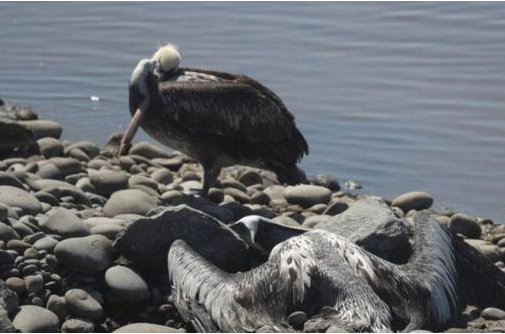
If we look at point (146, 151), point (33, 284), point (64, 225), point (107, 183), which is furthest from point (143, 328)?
point (146, 151)

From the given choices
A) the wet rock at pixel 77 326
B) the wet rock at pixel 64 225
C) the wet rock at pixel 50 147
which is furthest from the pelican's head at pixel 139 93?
the wet rock at pixel 77 326

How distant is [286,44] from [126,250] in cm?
749

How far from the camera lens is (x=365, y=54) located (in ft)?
48.4

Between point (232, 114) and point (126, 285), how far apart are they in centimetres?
350

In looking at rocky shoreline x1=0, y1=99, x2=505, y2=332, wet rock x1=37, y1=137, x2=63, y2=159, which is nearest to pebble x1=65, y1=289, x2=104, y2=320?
rocky shoreline x1=0, y1=99, x2=505, y2=332

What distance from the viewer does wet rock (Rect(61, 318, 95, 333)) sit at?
290 inches

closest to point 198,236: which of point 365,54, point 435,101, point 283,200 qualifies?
point 283,200

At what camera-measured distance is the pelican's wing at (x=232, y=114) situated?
35.8ft

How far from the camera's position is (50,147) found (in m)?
11.2

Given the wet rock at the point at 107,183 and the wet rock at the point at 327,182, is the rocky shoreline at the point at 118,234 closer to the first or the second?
the wet rock at the point at 107,183

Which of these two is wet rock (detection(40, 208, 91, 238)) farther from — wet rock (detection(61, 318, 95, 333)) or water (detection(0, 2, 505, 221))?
water (detection(0, 2, 505, 221))

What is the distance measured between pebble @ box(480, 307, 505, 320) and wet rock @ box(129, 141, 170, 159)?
15.6 ft

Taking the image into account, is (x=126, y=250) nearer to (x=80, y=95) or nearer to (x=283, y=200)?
(x=283, y=200)

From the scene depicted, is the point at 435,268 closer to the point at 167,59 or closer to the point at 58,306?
the point at 58,306
